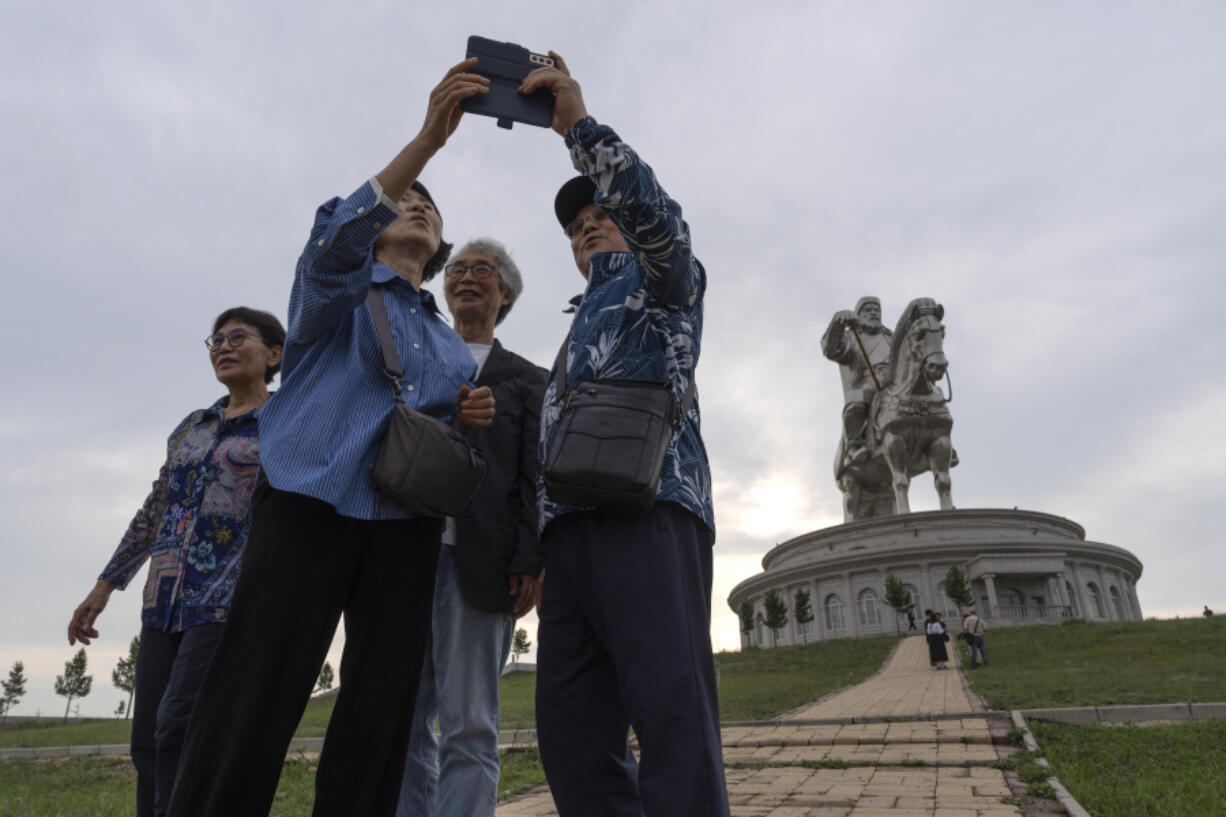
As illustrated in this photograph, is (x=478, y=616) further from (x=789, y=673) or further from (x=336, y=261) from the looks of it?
(x=789, y=673)

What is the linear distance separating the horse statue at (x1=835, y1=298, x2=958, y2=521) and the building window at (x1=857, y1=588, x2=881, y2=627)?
3.98 meters

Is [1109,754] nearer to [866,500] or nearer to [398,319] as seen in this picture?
[398,319]

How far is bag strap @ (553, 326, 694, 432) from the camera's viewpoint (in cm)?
233

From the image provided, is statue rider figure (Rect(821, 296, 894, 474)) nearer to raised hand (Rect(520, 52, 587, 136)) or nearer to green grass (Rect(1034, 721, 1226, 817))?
green grass (Rect(1034, 721, 1226, 817))

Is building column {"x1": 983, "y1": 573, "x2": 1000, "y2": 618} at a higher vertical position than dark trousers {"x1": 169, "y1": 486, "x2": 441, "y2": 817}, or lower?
higher

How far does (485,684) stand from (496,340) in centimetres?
169

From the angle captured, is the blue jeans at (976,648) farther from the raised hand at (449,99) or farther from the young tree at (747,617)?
the raised hand at (449,99)

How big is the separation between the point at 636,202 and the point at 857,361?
33364mm

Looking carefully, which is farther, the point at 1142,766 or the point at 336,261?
the point at 1142,766

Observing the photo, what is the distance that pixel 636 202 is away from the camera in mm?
2193

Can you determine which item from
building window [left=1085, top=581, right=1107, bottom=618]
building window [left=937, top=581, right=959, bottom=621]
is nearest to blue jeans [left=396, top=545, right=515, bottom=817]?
building window [left=937, top=581, right=959, bottom=621]

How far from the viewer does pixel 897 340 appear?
98.7ft

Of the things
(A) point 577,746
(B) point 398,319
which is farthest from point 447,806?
(B) point 398,319

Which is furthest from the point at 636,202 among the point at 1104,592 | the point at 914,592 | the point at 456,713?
the point at 1104,592
